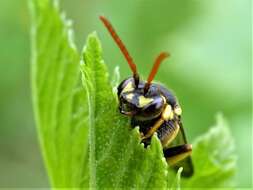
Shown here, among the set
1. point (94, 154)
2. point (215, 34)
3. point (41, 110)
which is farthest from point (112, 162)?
point (215, 34)

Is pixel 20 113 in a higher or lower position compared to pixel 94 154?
lower

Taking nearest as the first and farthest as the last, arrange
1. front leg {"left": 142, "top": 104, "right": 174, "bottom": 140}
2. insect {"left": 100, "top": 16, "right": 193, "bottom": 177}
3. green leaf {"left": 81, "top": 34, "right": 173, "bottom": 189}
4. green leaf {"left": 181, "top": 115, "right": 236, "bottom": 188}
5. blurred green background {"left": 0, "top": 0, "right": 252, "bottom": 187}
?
1. green leaf {"left": 81, "top": 34, "right": 173, "bottom": 189}
2. insect {"left": 100, "top": 16, "right": 193, "bottom": 177}
3. front leg {"left": 142, "top": 104, "right": 174, "bottom": 140}
4. green leaf {"left": 181, "top": 115, "right": 236, "bottom": 188}
5. blurred green background {"left": 0, "top": 0, "right": 252, "bottom": 187}

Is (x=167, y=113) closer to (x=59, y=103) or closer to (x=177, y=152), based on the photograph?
(x=177, y=152)

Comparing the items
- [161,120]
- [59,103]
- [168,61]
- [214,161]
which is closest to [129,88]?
[161,120]

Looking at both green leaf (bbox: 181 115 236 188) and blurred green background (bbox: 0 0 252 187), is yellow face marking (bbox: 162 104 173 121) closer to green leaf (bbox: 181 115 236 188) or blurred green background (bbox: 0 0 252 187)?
green leaf (bbox: 181 115 236 188)

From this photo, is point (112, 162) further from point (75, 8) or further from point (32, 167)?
point (75, 8)

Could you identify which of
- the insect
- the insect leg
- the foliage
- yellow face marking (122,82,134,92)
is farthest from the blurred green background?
yellow face marking (122,82,134,92)

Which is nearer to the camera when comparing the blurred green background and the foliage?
the foliage
